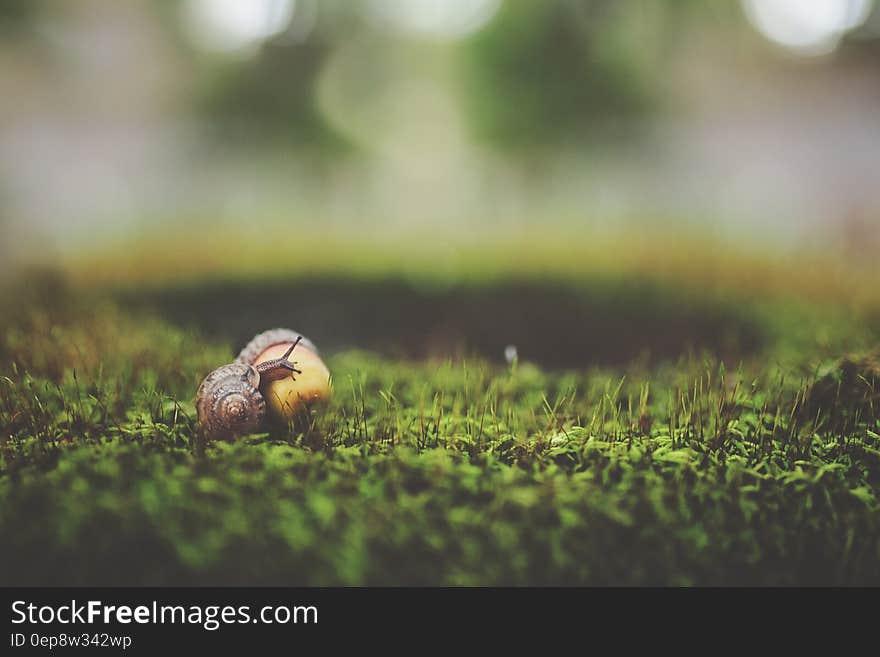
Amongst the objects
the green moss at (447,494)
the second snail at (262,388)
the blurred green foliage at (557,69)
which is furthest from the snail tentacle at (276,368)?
the blurred green foliage at (557,69)

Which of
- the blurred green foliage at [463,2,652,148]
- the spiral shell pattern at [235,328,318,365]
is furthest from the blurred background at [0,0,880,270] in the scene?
the spiral shell pattern at [235,328,318,365]

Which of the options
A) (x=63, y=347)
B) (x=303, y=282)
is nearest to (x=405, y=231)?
(x=303, y=282)

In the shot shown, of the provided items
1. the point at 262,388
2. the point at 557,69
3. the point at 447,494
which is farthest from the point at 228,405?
the point at 557,69

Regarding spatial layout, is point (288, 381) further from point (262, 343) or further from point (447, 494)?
point (447, 494)

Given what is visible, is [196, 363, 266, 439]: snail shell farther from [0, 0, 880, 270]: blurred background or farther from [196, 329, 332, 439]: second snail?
[0, 0, 880, 270]: blurred background

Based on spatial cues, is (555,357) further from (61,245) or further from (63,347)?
(61,245)
